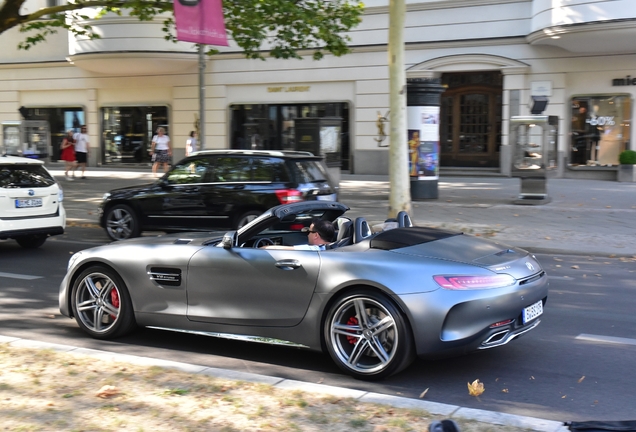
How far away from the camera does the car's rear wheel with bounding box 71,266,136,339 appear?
619 centimetres

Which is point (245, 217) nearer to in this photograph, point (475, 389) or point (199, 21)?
point (199, 21)

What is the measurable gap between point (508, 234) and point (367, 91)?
1262cm

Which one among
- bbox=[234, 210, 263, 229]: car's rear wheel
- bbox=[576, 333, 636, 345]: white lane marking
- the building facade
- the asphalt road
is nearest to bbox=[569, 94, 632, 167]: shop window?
the building facade

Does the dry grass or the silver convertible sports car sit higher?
the silver convertible sports car

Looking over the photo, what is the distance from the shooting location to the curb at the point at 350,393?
13.2 feet

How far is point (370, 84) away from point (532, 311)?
19.5m

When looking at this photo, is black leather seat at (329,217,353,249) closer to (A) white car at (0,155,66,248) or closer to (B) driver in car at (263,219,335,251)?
(B) driver in car at (263,219,335,251)

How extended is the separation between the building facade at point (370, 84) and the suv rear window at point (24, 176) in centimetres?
719

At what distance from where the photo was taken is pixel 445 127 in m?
24.7

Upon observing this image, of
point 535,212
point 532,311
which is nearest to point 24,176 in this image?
point 532,311

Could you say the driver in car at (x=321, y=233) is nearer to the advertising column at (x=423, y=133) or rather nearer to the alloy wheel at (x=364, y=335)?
the alloy wheel at (x=364, y=335)

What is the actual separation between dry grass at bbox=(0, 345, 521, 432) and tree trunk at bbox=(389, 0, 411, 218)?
29.2 feet

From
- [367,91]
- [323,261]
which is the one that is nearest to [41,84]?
[367,91]

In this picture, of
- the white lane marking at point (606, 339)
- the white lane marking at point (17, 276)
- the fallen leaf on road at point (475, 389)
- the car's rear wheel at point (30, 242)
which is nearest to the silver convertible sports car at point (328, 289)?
the fallen leaf on road at point (475, 389)
